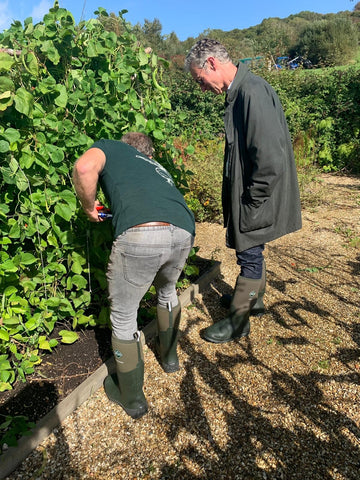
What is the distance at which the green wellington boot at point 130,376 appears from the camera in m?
2.05

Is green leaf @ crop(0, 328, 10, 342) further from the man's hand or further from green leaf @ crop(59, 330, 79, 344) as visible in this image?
the man's hand

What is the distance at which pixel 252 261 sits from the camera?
267 cm

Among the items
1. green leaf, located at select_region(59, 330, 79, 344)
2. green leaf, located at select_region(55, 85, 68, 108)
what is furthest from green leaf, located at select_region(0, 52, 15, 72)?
green leaf, located at select_region(59, 330, 79, 344)

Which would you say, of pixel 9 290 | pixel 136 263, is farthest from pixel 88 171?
pixel 9 290

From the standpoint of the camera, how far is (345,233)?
488 centimetres

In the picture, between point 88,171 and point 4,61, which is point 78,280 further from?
point 4,61

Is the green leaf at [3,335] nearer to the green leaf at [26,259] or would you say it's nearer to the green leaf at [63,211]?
the green leaf at [26,259]

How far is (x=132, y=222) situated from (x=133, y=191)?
0.54 ft

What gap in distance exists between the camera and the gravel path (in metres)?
1.92

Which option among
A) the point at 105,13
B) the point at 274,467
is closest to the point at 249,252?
the point at 274,467

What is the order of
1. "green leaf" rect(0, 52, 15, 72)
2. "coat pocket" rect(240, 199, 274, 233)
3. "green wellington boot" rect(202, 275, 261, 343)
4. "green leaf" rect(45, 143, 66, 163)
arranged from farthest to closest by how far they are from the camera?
"green wellington boot" rect(202, 275, 261, 343) → "coat pocket" rect(240, 199, 274, 233) → "green leaf" rect(45, 143, 66, 163) → "green leaf" rect(0, 52, 15, 72)

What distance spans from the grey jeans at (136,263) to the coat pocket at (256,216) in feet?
2.14

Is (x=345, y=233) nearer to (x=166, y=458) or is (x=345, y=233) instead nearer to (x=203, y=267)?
(x=203, y=267)

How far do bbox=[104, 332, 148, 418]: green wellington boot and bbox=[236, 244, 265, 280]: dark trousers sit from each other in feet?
3.26
